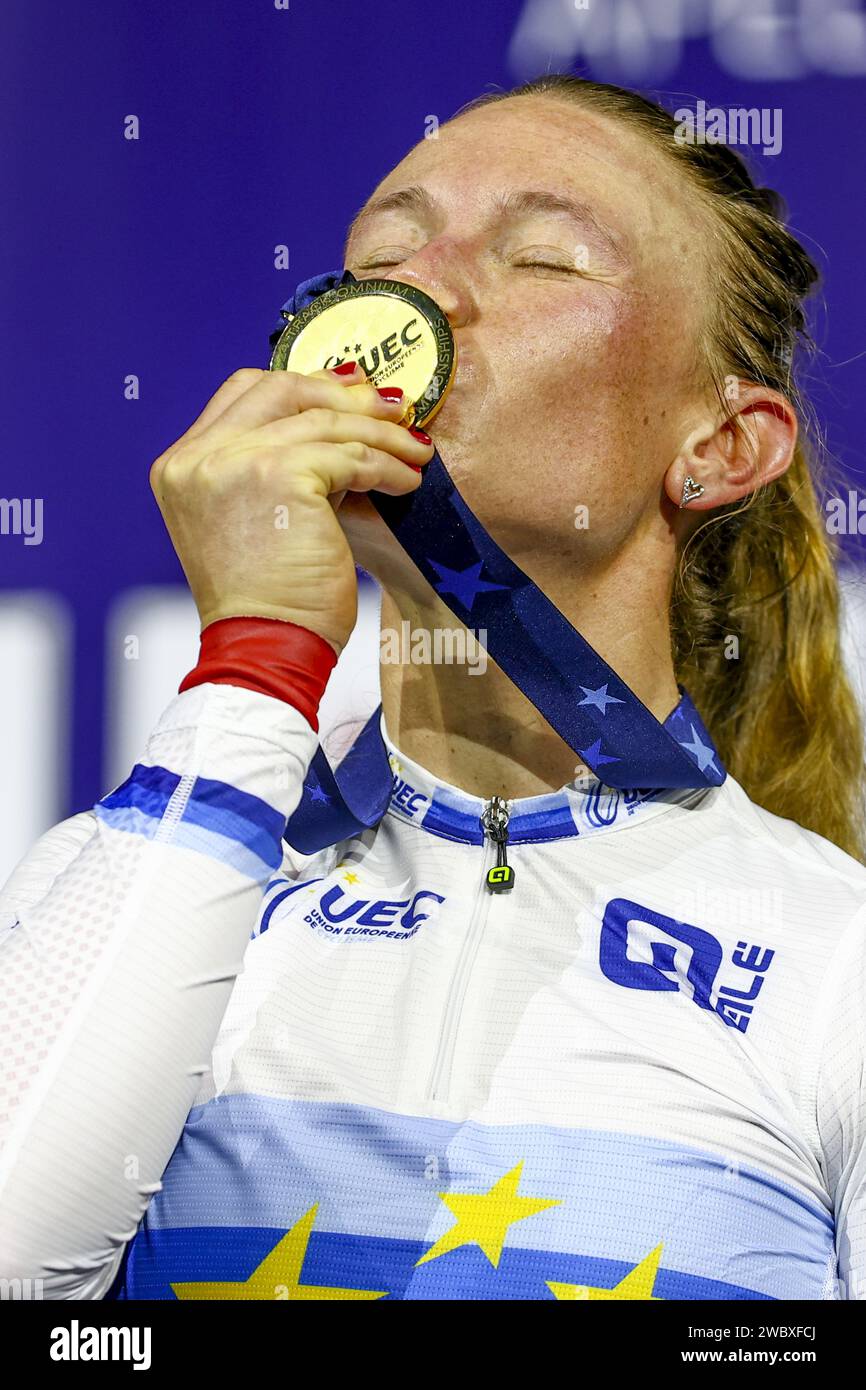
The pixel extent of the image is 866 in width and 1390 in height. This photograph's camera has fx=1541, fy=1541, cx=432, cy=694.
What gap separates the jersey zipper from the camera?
136cm

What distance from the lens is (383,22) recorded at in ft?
7.29

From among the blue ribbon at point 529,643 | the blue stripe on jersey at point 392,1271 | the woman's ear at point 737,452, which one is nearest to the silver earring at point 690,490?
the woman's ear at point 737,452

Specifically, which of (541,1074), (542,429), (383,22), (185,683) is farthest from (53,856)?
(383,22)

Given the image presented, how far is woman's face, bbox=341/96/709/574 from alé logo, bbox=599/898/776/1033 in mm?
385

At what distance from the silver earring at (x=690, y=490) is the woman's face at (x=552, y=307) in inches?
1.0

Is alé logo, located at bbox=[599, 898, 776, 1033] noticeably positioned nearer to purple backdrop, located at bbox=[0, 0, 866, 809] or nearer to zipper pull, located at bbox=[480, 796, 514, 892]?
zipper pull, located at bbox=[480, 796, 514, 892]

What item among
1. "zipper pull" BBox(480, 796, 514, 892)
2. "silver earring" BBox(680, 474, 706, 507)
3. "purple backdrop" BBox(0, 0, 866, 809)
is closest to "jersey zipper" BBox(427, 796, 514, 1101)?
"zipper pull" BBox(480, 796, 514, 892)

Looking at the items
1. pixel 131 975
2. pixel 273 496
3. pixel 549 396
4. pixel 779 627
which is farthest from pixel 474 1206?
pixel 779 627

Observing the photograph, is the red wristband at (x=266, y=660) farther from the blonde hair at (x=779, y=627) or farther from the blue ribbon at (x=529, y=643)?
the blonde hair at (x=779, y=627)

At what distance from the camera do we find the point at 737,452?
1752 mm

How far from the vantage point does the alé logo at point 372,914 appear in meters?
1.50

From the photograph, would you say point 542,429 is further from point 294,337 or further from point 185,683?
point 185,683

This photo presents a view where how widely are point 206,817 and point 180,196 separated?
4.48 feet
